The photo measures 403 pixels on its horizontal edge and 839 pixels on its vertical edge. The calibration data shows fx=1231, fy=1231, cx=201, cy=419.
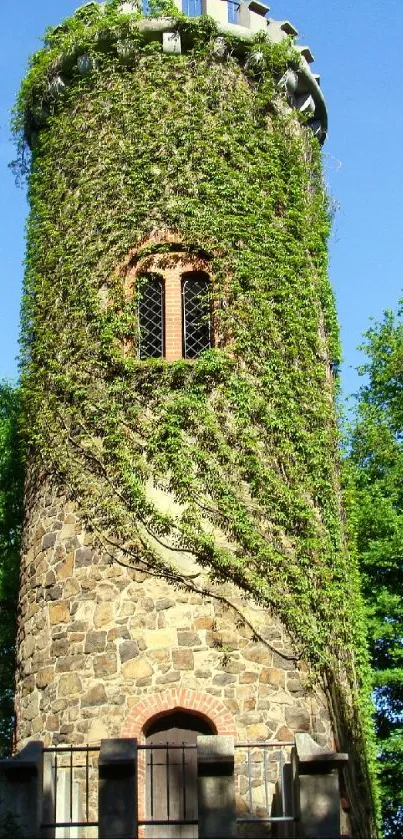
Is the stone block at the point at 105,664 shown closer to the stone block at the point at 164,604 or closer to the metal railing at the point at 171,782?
the stone block at the point at 164,604

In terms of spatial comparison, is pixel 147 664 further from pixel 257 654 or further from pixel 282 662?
pixel 282 662

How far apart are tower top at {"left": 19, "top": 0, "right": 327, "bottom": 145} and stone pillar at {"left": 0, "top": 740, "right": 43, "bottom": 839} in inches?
401

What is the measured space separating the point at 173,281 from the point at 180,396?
160cm

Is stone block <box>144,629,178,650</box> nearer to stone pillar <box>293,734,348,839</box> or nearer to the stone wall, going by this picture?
the stone wall

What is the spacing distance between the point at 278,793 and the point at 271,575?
242 centimetres

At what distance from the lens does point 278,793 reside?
11719mm

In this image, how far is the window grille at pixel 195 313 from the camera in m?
14.6

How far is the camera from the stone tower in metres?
12.9

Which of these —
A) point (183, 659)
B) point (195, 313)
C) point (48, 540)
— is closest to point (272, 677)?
point (183, 659)

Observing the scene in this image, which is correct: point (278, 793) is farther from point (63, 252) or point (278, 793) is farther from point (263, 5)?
point (263, 5)

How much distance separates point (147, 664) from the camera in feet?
41.9

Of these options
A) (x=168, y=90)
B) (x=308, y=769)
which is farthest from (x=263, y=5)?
(x=308, y=769)

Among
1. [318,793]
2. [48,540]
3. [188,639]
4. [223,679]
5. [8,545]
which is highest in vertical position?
[8,545]

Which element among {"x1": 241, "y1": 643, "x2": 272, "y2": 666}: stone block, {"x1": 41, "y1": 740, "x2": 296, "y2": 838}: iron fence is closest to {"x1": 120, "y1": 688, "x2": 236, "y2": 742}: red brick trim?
{"x1": 41, "y1": 740, "x2": 296, "y2": 838}: iron fence
